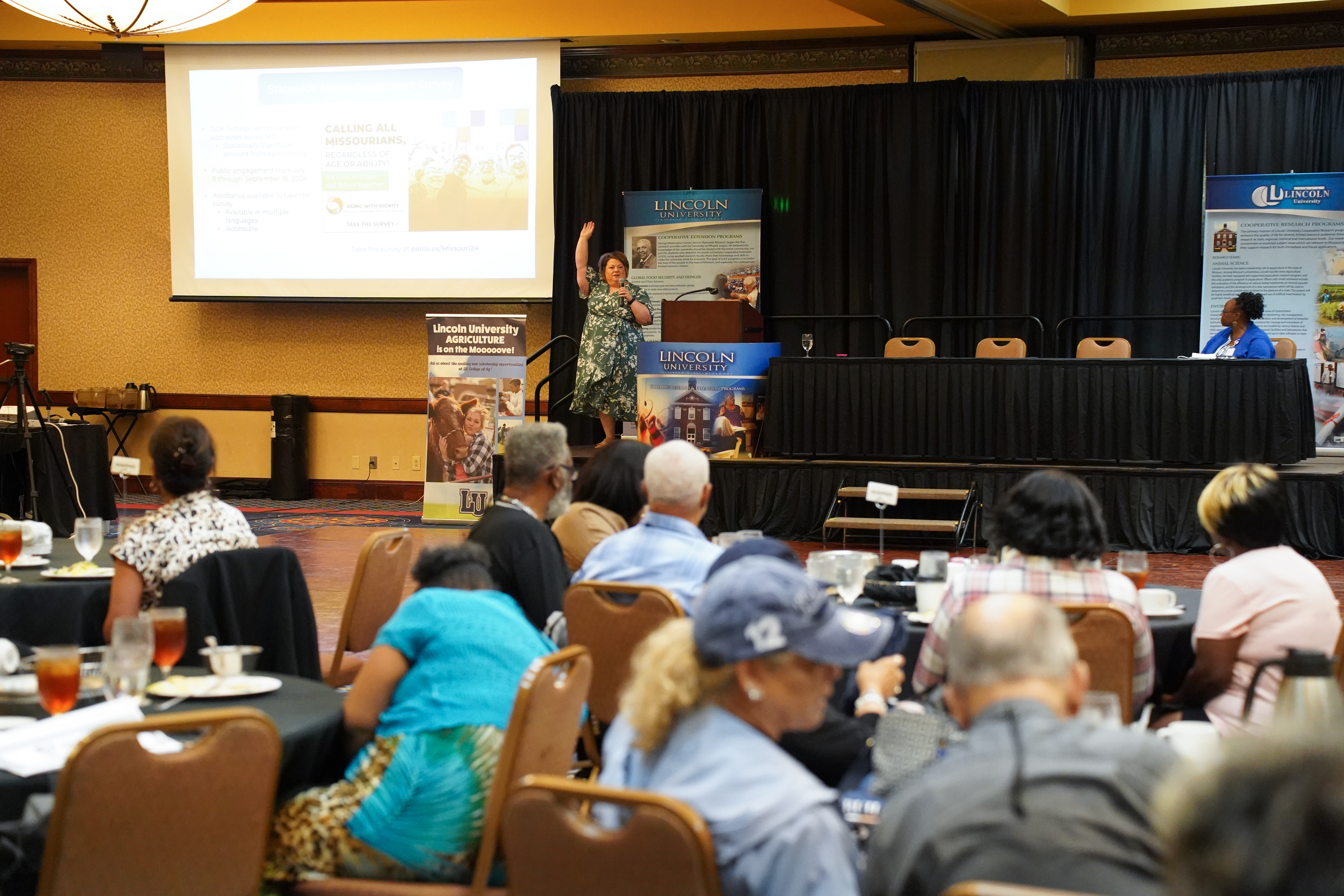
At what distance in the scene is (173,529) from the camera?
3.25 metres

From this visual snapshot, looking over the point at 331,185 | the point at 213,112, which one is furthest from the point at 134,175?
the point at 331,185

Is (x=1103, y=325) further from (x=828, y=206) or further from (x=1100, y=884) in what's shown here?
(x=1100, y=884)

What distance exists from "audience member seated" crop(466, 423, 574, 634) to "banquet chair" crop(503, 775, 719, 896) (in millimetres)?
1553

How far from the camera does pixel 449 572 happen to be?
2402mm

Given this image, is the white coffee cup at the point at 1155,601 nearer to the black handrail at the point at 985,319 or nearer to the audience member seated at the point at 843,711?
the audience member seated at the point at 843,711

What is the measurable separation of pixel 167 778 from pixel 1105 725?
1.29m

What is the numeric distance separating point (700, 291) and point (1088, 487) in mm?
3772

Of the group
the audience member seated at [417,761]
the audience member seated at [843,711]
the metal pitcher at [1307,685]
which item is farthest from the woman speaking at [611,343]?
the metal pitcher at [1307,685]

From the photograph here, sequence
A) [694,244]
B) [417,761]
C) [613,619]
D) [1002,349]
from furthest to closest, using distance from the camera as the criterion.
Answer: [694,244], [1002,349], [613,619], [417,761]

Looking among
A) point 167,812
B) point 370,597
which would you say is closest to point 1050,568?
point 167,812

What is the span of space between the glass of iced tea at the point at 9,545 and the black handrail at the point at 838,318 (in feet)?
23.2

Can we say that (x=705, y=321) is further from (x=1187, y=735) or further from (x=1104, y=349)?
(x=1187, y=735)

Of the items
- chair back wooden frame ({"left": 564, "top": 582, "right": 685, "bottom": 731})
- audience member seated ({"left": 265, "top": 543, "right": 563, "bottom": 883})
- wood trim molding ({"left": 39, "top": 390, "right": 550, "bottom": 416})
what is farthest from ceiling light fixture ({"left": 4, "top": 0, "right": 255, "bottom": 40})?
audience member seated ({"left": 265, "top": 543, "right": 563, "bottom": 883})

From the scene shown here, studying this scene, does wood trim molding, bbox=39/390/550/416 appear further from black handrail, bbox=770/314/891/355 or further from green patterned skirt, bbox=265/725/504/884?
green patterned skirt, bbox=265/725/504/884
